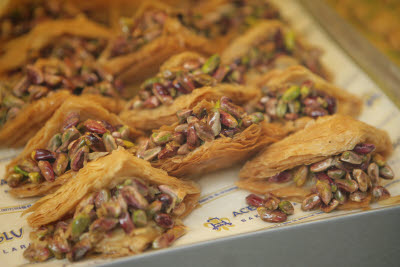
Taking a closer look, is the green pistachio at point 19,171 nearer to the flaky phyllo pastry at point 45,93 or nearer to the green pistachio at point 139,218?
the flaky phyllo pastry at point 45,93

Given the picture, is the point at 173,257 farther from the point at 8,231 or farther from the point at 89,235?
the point at 8,231

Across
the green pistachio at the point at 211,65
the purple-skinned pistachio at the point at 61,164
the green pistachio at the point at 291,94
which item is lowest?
the purple-skinned pistachio at the point at 61,164

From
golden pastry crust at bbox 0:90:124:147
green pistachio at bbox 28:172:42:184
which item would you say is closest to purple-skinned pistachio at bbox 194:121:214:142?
golden pastry crust at bbox 0:90:124:147

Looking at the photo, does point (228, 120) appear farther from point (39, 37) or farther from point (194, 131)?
point (39, 37)

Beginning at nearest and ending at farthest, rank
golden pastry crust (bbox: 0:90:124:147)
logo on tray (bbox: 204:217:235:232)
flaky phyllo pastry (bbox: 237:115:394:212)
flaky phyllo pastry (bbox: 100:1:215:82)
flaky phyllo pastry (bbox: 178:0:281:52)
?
logo on tray (bbox: 204:217:235:232)
flaky phyllo pastry (bbox: 237:115:394:212)
golden pastry crust (bbox: 0:90:124:147)
flaky phyllo pastry (bbox: 100:1:215:82)
flaky phyllo pastry (bbox: 178:0:281:52)

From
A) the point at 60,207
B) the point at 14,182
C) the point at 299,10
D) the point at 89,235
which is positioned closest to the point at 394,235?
the point at 89,235

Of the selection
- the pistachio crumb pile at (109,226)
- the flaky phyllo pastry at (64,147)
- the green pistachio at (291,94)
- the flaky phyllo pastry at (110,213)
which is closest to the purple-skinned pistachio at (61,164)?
the flaky phyllo pastry at (64,147)

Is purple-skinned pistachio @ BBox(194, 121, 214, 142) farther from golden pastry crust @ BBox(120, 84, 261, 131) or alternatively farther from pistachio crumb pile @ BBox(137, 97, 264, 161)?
golden pastry crust @ BBox(120, 84, 261, 131)
